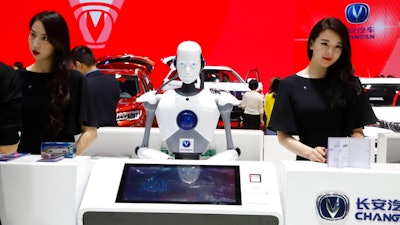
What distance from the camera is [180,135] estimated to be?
2.44 metres

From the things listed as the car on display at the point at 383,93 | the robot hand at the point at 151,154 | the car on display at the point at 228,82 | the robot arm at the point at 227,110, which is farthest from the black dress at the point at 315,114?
the car on display at the point at 228,82

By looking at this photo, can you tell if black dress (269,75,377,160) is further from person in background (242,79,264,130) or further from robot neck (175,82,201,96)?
person in background (242,79,264,130)

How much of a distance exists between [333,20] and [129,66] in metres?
8.32

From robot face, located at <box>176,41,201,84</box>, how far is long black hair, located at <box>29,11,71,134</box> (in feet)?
1.76

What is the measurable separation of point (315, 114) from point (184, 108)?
24.2 inches

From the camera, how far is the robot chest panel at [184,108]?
2469 mm

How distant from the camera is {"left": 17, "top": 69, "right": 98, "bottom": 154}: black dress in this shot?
2385 mm

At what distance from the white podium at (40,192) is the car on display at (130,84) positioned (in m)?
4.52

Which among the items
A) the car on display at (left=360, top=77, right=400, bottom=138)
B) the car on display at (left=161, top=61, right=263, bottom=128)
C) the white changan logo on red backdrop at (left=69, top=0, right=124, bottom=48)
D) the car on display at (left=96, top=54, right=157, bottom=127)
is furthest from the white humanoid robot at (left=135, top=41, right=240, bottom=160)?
the white changan logo on red backdrop at (left=69, top=0, right=124, bottom=48)

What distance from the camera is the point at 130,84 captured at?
8.50 m

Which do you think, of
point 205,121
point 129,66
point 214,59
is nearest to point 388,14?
point 214,59

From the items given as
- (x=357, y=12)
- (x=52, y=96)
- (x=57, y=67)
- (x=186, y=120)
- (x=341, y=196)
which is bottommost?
(x=341, y=196)

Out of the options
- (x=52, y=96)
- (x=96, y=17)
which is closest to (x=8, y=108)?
(x=52, y=96)

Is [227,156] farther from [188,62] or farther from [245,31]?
[245,31]
